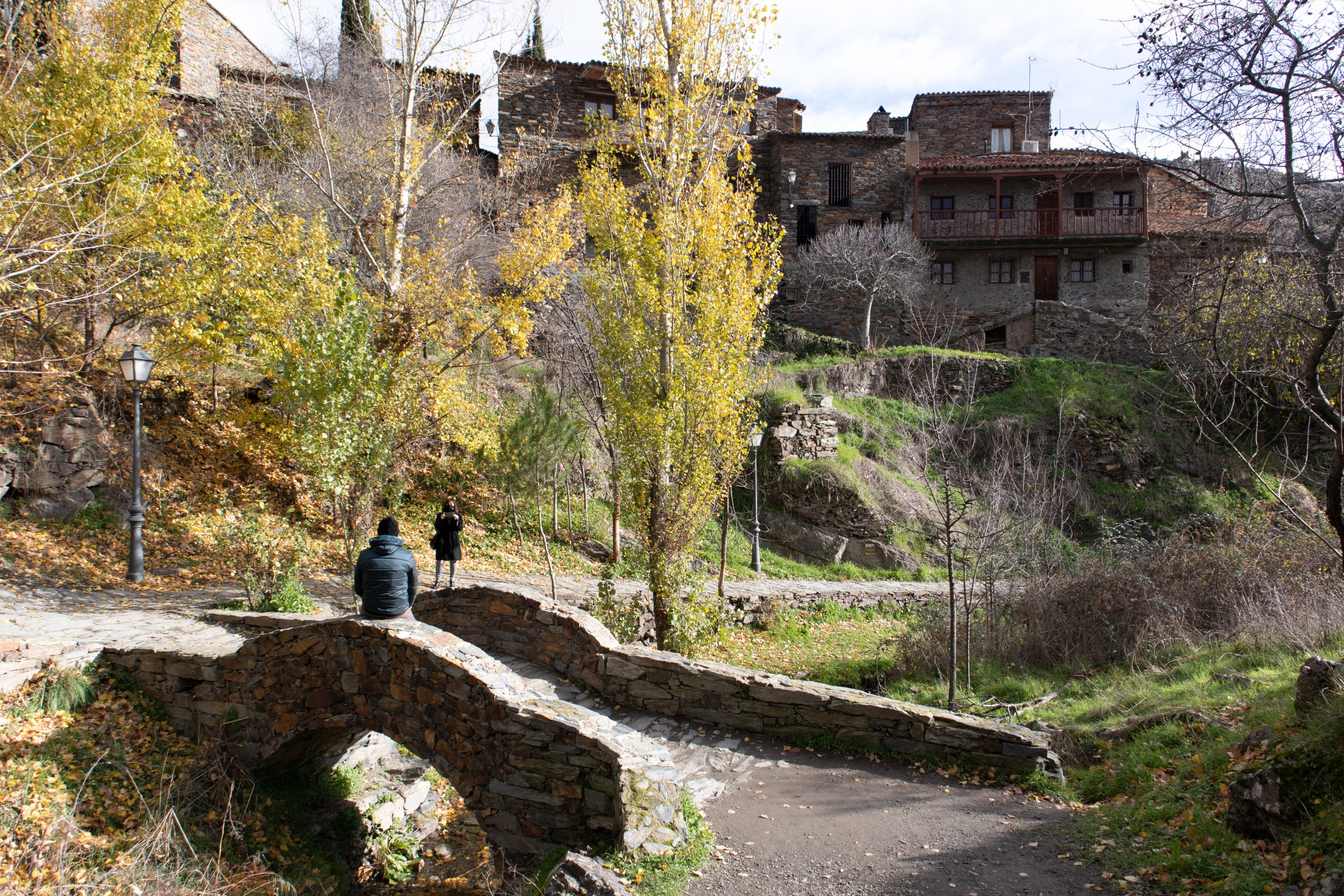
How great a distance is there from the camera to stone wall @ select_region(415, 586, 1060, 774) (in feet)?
22.7

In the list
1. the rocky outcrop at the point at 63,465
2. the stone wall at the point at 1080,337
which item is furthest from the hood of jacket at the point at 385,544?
the stone wall at the point at 1080,337

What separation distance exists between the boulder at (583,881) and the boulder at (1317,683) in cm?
493

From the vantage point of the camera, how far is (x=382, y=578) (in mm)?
7320

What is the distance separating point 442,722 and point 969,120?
3488 cm

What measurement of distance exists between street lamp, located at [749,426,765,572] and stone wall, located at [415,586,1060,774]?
386 cm

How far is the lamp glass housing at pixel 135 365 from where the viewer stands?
34.6 feet

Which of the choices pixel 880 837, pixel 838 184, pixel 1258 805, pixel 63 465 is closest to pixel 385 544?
pixel 880 837

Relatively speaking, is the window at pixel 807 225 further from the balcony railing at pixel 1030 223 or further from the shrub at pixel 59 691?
the shrub at pixel 59 691

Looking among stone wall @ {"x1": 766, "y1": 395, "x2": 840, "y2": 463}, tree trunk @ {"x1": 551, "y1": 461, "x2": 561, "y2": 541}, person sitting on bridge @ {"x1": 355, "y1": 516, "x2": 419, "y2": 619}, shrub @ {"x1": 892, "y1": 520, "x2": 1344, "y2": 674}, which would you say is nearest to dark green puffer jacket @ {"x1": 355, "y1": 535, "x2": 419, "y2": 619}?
person sitting on bridge @ {"x1": 355, "y1": 516, "x2": 419, "y2": 619}

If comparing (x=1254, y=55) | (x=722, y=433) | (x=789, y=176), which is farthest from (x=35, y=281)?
(x=789, y=176)

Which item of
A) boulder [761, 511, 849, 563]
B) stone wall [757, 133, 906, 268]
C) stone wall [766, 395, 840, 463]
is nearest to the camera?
boulder [761, 511, 849, 563]

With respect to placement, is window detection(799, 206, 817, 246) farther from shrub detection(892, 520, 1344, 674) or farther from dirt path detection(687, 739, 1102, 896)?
dirt path detection(687, 739, 1102, 896)

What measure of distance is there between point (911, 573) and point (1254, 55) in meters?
14.6

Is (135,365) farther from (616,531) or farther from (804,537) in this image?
(804,537)
